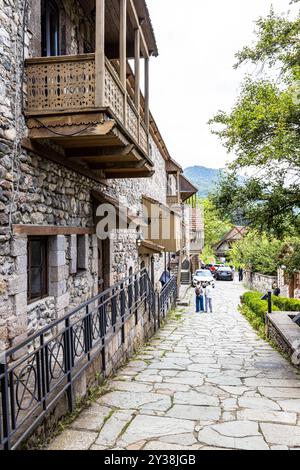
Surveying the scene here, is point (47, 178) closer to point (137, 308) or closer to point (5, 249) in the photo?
point (5, 249)

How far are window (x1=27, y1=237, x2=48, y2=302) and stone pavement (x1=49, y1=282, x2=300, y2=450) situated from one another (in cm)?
169

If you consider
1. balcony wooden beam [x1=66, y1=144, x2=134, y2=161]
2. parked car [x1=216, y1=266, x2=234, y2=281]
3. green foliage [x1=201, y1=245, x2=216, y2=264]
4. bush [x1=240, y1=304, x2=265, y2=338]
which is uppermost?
balcony wooden beam [x1=66, y1=144, x2=134, y2=161]

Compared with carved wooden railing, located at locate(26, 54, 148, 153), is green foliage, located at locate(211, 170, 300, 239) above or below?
below

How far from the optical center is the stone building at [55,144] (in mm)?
4758

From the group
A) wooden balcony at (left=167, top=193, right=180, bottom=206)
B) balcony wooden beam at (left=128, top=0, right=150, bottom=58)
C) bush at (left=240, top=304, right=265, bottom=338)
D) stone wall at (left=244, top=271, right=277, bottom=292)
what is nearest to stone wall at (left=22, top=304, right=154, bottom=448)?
bush at (left=240, top=304, right=265, bottom=338)

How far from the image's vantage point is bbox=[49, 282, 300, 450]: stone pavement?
3586 millimetres

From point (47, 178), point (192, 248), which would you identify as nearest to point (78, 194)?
point (47, 178)

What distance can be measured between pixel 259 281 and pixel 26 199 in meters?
27.2

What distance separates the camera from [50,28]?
632 cm

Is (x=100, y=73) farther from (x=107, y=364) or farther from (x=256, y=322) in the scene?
(x=256, y=322)

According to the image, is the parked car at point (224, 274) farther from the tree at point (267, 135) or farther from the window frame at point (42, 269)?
the window frame at point (42, 269)

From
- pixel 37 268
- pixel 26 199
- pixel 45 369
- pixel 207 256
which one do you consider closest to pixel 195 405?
pixel 45 369

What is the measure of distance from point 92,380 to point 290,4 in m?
6.63

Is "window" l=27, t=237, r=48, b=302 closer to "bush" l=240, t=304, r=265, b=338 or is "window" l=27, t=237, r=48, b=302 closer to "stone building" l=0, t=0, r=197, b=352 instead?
"stone building" l=0, t=0, r=197, b=352
